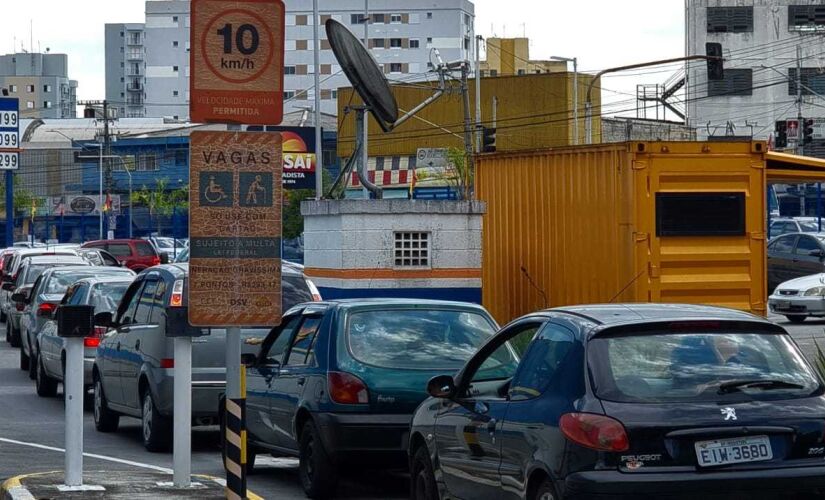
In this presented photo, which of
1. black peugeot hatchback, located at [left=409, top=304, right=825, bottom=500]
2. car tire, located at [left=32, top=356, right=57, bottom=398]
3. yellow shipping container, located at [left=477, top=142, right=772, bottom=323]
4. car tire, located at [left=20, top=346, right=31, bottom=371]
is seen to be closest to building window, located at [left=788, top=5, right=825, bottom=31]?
car tire, located at [left=20, top=346, right=31, bottom=371]

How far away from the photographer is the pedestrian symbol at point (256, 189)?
988 cm

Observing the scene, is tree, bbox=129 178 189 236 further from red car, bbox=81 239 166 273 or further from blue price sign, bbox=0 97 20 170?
blue price sign, bbox=0 97 20 170

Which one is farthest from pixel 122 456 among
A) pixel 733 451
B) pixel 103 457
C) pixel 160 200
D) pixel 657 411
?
pixel 160 200

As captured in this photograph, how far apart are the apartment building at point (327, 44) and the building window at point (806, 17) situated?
45.6 metres

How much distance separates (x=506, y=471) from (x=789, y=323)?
2529 centimetres

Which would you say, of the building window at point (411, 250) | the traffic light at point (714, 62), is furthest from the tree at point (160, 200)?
the building window at point (411, 250)

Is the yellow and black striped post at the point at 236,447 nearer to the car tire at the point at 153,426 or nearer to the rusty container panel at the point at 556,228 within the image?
the car tire at the point at 153,426

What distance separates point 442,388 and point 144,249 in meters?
47.7

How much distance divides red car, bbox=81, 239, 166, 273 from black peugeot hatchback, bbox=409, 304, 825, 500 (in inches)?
1853

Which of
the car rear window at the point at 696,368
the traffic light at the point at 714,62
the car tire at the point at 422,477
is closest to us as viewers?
the car rear window at the point at 696,368

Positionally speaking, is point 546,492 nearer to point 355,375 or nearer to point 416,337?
point 355,375

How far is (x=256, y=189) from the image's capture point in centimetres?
990

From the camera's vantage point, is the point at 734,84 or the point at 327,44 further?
the point at 327,44

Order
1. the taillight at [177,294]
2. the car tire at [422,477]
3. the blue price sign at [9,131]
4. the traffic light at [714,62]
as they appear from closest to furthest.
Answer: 1. the car tire at [422,477]
2. the taillight at [177,294]
3. the traffic light at [714,62]
4. the blue price sign at [9,131]
